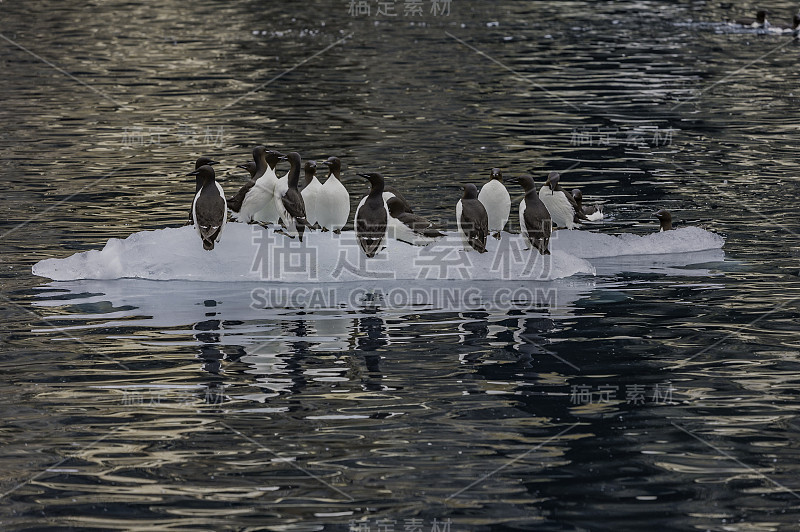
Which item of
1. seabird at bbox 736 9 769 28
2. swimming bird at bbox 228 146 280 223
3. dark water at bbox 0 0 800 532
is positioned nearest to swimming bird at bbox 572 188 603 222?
dark water at bbox 0 0 800 532

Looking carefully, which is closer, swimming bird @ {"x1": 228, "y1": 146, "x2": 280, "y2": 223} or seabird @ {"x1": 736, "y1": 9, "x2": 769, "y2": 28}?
swimming bird @ {"x1": 228, "y1": 146, "x2": 280, "y2": 223}

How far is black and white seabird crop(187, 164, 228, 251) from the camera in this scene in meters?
13.2

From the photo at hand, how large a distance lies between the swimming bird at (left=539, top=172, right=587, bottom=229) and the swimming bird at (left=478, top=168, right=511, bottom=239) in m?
0.81

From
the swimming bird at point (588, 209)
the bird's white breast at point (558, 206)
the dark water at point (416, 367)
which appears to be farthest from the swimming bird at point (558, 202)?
the dark water at point (416, 367)

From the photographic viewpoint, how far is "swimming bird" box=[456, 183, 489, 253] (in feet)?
44.3

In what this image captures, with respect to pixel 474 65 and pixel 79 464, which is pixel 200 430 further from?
pixel 474 65

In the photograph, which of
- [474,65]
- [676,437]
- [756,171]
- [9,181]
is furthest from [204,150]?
[676,437]

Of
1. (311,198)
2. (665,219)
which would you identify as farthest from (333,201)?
(665,219)

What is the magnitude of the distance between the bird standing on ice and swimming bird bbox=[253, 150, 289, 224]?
683mm

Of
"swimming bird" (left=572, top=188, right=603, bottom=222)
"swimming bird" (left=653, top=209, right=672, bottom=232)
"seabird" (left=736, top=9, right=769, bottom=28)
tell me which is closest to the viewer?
"swimming bird" (left=653, top=209, right=672, bottom=232)

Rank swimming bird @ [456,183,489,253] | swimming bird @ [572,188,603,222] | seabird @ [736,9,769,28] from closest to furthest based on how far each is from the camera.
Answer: swimming bird @ [456,183,489,253] → swimming bird @ [572,188,603,222] → seabird @ [736,9,769,28]

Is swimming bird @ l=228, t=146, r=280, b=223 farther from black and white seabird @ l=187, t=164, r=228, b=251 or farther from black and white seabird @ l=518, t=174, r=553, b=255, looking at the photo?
black and white seabird @ l=518, t=174, r=553, b=255

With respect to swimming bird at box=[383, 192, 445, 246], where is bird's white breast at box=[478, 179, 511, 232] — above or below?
above

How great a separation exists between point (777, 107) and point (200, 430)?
21.4 meters
